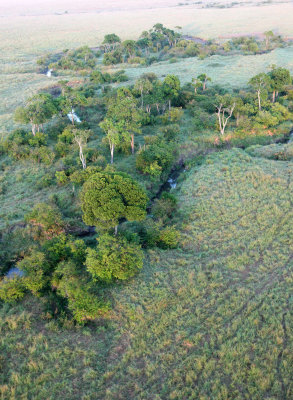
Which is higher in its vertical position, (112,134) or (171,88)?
(171,88)

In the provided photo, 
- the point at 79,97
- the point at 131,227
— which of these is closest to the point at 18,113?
the point at 79,97

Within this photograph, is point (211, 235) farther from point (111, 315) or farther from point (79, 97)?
point (79, 97)

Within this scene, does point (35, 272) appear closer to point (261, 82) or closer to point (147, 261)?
point (147, 261)

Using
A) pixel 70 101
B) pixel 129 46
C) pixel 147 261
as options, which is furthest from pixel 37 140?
pixel 129 46

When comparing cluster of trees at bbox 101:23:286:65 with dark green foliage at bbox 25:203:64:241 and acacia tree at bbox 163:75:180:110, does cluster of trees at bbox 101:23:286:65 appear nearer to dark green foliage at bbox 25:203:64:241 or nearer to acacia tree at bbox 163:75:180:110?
acacia tree at bbox 163:75:180:110

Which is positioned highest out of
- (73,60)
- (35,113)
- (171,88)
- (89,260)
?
(73,60)

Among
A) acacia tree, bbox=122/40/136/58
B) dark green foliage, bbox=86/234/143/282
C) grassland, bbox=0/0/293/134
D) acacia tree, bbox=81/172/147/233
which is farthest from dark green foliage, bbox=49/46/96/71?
dark green foliage, bbox=86/234/143/282
